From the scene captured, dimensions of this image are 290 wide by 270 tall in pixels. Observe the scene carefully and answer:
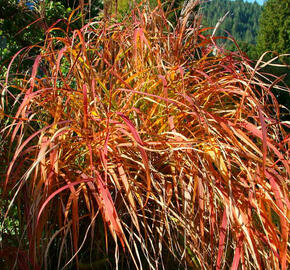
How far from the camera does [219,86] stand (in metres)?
1.70

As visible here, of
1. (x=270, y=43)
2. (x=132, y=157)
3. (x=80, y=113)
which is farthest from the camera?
(x=270, y=43)

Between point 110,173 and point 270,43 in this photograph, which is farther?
point 270,43

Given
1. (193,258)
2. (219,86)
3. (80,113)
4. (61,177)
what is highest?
(219,86)

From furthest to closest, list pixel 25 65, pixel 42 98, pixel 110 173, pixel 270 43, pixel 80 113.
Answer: pixel 270 43, pixel 25 65, pixel 42 98, pixel 80 113, pixel 110 173

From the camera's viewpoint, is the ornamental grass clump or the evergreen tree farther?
the evergreen tree

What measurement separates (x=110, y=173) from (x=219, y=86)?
2.18 feet

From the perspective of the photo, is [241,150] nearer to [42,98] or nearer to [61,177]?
[61,177]

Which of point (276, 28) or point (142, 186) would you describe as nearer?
point (142, 186)

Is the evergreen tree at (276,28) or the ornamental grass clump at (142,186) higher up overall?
the evergreen tree at (276,28)

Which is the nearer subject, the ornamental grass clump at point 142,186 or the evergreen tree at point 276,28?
the ornamental grass clump at point 142,186

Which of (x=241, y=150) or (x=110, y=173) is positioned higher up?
(x=241, y=150)

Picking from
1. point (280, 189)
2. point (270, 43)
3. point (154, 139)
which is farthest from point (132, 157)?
point (270, 43)

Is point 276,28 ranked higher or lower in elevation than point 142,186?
higher

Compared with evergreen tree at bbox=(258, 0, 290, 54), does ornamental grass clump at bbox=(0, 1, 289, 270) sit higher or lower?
lower
